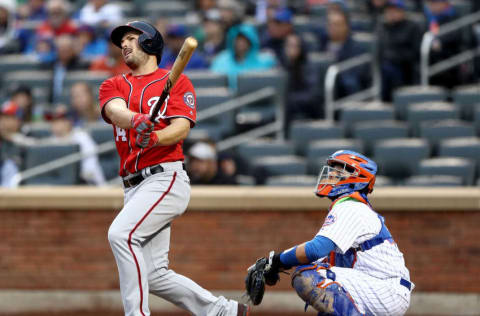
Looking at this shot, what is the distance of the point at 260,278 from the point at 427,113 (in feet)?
15.9

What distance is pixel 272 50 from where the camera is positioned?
35.5ft

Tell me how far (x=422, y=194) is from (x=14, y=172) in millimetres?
4256

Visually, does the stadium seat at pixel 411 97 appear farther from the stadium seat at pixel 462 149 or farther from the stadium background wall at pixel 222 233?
the stadium background wall at pixel 222 233

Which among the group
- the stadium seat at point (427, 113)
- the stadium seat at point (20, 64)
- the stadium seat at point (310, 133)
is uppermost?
the stadium seat at point (20, 64)

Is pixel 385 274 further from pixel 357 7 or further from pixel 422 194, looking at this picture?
pixel 357 7

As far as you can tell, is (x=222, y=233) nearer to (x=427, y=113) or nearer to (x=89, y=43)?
(x=427, y=113)

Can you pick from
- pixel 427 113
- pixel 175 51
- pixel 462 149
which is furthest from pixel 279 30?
pixel 462 149

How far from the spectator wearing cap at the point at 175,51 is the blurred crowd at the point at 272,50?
12 mm

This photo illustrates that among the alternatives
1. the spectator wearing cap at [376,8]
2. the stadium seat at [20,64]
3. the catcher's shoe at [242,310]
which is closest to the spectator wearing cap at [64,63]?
the stadium seat at [20,64]

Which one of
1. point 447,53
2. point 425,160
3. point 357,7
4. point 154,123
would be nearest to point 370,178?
point 154,123

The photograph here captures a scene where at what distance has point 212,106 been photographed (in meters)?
9.96

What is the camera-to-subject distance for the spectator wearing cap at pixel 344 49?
34.0 feet

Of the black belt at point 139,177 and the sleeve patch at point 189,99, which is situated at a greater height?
the sleeve patch at point 189,99

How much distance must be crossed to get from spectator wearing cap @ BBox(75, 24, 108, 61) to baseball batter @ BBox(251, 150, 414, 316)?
714cm
